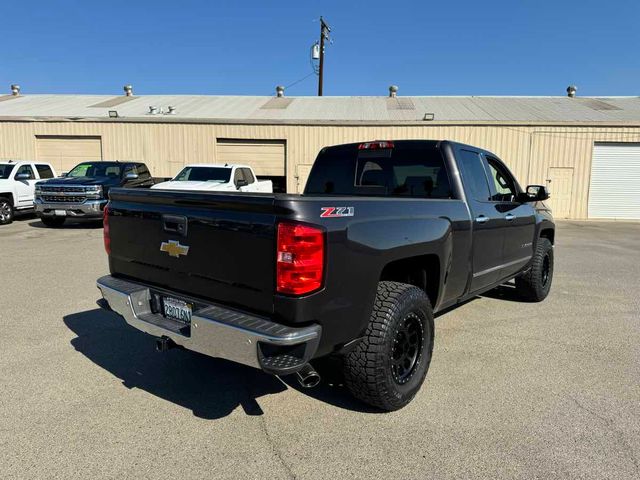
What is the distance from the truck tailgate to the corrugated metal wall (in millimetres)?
16268

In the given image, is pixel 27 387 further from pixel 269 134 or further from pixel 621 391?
pixel 269 134

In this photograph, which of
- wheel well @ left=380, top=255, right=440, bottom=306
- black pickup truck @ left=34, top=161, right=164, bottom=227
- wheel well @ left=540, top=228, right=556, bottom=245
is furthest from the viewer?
black pickup truck @ left=34, top=161, right=164, bottom=227

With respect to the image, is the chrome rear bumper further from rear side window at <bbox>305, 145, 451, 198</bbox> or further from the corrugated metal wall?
the corrugated metal wall

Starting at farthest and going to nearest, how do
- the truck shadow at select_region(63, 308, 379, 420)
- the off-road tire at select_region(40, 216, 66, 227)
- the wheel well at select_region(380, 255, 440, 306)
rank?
the off-road tire at select_region(40, 216, 66, 227), the wheel well at select_region(380, 255, 440, 306), the truck shadow at select_region(63, 308, 379, 420)

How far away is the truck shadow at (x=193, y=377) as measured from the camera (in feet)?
10.4

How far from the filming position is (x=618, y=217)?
19.2m

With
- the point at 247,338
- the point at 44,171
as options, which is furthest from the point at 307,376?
Answer: the point at 44,171

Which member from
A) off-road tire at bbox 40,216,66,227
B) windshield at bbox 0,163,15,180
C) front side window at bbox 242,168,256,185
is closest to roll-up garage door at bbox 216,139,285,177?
front side window at bbox 242,168,256,185

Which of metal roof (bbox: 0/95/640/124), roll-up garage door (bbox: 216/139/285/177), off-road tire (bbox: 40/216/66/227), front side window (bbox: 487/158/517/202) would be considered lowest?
off-road tire (bbox: 40/216/66/227)

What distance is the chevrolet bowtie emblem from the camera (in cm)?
293

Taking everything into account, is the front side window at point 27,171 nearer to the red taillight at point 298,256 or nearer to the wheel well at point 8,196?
the wheel well at point 8,196

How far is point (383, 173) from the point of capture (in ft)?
14.4

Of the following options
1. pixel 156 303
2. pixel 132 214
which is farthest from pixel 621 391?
pixel 132 214

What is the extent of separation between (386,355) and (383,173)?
2.08 meters
